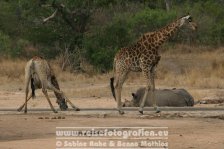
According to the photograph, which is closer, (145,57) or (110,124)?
(110,124)

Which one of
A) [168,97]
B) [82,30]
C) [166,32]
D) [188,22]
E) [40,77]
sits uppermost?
[188,22]

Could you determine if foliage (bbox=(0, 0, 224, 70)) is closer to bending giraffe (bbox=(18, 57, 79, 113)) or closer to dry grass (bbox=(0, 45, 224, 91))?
dry grass (bbox=(0, 45, 224, 91))

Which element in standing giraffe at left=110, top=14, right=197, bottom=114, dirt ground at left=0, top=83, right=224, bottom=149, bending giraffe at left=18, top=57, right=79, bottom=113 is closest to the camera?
dirt ground at left=0, top=83, right=224, bottom=149

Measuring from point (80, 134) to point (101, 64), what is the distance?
22.1 m

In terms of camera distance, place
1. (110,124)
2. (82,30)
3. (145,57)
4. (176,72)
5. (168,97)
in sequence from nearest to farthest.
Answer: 1. (110,124)
2. (145,57)
3. (168,97)
4. (176,72)
5. (82,30)

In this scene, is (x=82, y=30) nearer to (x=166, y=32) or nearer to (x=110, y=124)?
(x=166, y=32)

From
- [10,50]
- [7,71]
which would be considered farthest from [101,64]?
[10,50]

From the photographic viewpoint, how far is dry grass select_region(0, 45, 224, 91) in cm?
3116

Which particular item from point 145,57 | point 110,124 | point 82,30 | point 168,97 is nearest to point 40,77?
point 145,57

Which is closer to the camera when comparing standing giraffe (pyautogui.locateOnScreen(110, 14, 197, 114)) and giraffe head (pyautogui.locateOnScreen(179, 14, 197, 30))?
standing giraffe (pyautogui.locateOnScreen(110, 14, 197, 114))

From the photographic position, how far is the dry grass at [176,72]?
102 ft

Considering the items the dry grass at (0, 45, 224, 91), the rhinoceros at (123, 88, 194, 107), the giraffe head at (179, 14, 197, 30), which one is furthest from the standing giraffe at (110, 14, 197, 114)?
the dry grass at (0, 45, 224, 91)

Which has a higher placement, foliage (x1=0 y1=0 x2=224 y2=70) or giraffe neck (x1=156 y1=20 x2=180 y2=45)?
giraffe neck (x1=156 y1=20 x2=180 y2=45)

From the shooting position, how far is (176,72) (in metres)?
37.6
